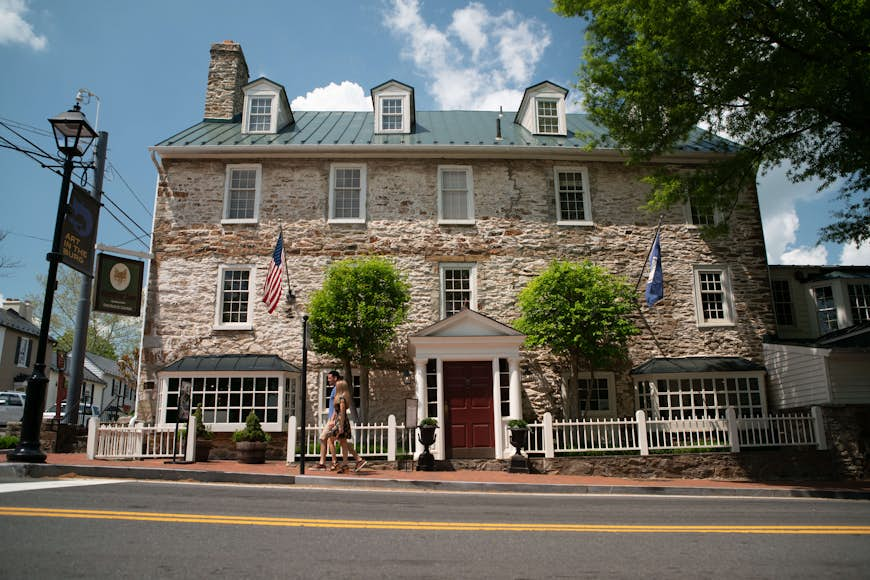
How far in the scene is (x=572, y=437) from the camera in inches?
563

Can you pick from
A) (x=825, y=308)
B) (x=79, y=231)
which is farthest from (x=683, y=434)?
(x=79, y=231)

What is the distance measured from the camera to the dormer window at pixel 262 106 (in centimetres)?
1881

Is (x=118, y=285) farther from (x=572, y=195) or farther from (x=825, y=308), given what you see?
(x=825, y=308)

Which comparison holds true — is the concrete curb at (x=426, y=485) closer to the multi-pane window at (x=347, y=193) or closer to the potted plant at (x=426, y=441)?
the potted plant at (x=426, y=441)

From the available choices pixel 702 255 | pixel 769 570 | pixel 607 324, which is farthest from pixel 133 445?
pixel 702 255

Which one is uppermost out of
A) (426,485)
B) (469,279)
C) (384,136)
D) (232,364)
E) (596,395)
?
(384,136)

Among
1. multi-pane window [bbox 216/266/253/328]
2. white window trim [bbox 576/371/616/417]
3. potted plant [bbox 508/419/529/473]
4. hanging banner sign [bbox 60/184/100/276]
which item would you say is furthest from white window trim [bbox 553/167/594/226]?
hanging banner sign [bbox 60/184/100/276]

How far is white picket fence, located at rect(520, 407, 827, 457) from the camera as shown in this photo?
46.0ft

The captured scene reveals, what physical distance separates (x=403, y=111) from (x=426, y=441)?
35.6 feet

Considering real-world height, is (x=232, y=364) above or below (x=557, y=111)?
below

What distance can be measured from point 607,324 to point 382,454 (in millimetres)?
6504

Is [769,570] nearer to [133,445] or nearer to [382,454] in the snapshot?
[382,454]

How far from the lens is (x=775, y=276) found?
62.7 feet

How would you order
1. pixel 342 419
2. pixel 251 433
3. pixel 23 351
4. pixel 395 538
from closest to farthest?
1. pixel 395 538
2. pixel 342 419
3. pixel 251 433
4. pixel 23 351
